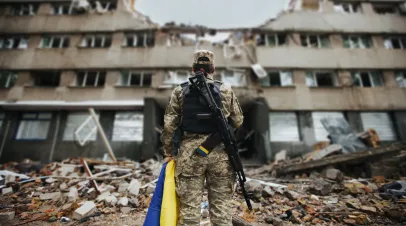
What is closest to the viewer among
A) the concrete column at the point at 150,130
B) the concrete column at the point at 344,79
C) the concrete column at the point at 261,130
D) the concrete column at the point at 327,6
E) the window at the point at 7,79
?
the concrete column at the point at 150,130

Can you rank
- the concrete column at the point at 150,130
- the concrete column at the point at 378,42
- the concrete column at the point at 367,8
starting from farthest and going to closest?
the concrete column at the point at 367,8 → the concrete column at the point at 378,42 → the concrete column at the point at 150,130

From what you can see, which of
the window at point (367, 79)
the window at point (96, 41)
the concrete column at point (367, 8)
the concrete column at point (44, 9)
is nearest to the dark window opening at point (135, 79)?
the window at point (96, 41)

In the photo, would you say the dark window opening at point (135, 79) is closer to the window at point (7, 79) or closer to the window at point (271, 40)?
the window at point (7, 79)

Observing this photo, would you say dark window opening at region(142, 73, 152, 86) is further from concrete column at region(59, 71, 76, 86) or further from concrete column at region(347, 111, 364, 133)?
concrete column at region(347, 111, 364, 133)

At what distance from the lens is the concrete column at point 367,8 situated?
45.8 ft

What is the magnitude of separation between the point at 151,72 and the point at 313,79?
422 inches

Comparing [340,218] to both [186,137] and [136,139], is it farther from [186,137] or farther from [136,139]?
[136,139]

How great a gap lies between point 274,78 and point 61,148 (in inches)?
546

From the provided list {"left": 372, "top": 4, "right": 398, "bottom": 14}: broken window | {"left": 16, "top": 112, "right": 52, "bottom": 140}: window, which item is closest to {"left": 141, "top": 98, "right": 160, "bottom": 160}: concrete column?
{"left": 16, "top": 112, "right": 52, "bottom": 140}: window

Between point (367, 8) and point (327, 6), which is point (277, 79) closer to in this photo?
point (327, 6)

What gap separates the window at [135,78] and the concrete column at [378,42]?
1565 cm

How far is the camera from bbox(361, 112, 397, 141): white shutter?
37.5ft

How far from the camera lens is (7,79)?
12.8 metres

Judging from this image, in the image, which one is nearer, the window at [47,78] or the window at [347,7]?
the window at [47,78]
